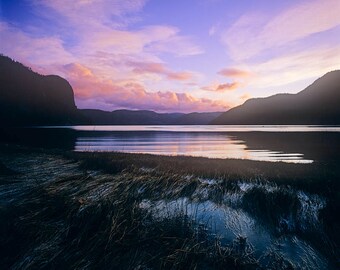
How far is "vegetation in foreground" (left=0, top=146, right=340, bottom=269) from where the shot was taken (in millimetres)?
6477

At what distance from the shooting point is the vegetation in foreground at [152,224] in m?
6.48

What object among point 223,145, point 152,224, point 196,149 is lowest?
point 223,145

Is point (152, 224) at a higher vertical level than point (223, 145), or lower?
higher

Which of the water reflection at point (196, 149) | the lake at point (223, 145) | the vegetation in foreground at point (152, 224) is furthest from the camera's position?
the lake at point (223, 145)

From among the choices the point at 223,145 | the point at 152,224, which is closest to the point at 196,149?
the point at 223,145

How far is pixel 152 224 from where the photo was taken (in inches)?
324

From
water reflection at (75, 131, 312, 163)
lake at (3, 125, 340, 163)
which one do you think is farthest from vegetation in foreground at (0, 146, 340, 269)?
water reflection at (75, 131, 312, 163)

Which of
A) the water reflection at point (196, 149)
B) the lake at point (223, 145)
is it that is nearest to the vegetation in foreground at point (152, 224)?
the lake at point (223, 145)

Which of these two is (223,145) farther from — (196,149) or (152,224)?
(152,224)

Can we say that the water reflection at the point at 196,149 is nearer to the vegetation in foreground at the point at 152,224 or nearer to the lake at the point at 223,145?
the lake at the point at 223,145

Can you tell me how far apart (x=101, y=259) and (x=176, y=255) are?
182cm

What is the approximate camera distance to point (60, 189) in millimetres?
10883

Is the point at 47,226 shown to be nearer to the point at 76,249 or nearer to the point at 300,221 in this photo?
the point at 76,249

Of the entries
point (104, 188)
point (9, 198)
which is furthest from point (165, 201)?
point (9, 198)
